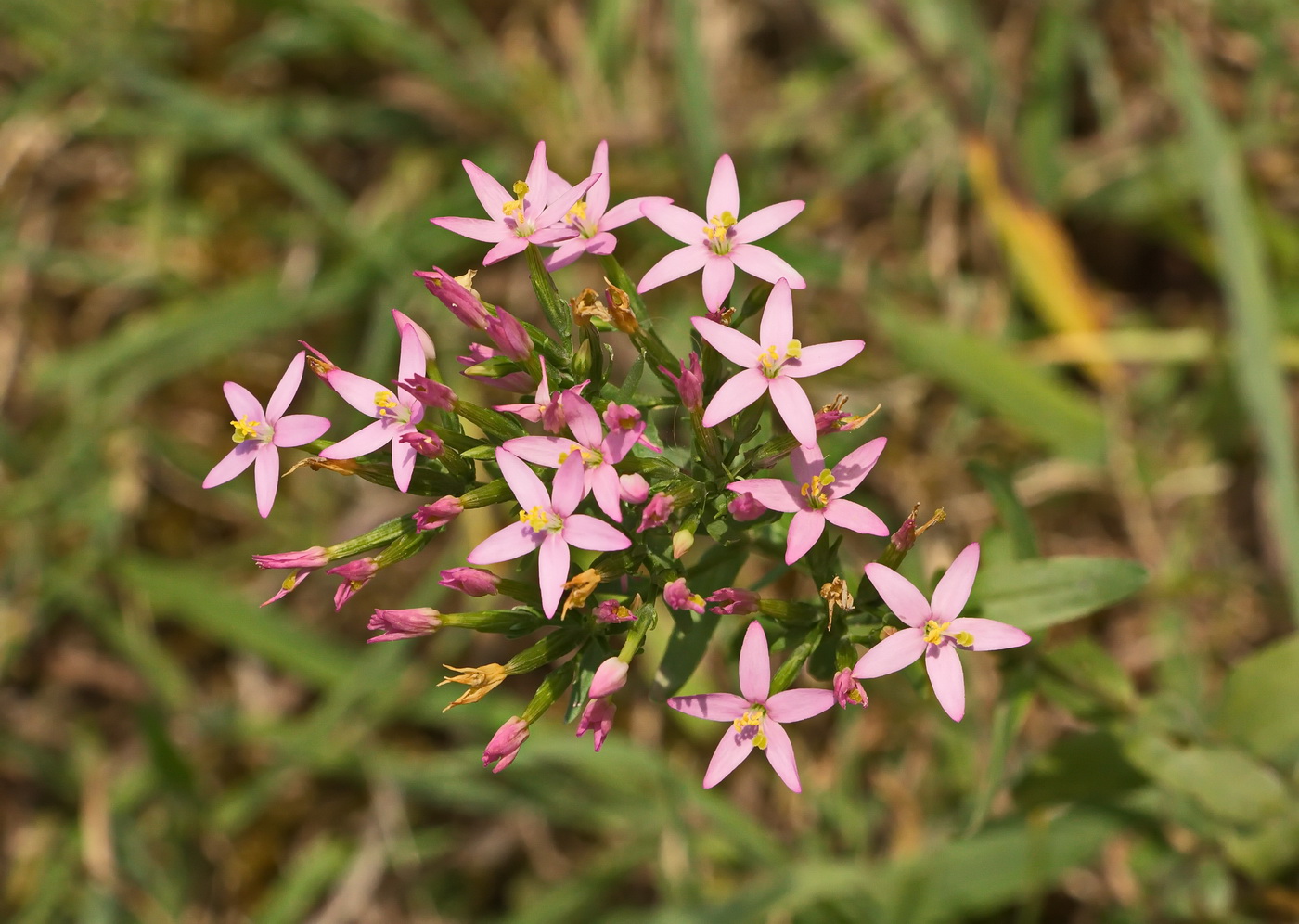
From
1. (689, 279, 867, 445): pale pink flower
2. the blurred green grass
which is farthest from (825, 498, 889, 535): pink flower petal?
the blurred green grass

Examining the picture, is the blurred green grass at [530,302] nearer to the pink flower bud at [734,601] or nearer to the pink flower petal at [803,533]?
the pink flower bud at [734,601]

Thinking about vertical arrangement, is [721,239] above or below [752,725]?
above

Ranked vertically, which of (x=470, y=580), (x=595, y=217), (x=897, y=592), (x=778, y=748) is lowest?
(x=778, y=748)

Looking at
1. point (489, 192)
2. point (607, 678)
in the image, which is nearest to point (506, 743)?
point (607, 678)

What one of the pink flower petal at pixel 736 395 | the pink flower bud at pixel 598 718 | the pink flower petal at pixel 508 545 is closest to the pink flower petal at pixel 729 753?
the pink flower bud at pixel 598 718

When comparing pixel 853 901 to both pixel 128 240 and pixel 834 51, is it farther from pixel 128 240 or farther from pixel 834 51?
pixel 128 240

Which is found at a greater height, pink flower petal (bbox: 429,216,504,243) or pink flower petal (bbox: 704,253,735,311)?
pink flower petal (bbox: 429,216,504,243)

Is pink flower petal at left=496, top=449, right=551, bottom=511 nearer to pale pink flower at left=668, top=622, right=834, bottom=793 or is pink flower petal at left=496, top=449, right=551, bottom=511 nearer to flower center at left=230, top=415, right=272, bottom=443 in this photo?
pale pink flower at left=668, top=622, right=834, bottom=793

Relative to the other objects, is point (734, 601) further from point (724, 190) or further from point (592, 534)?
point (724, 190)
